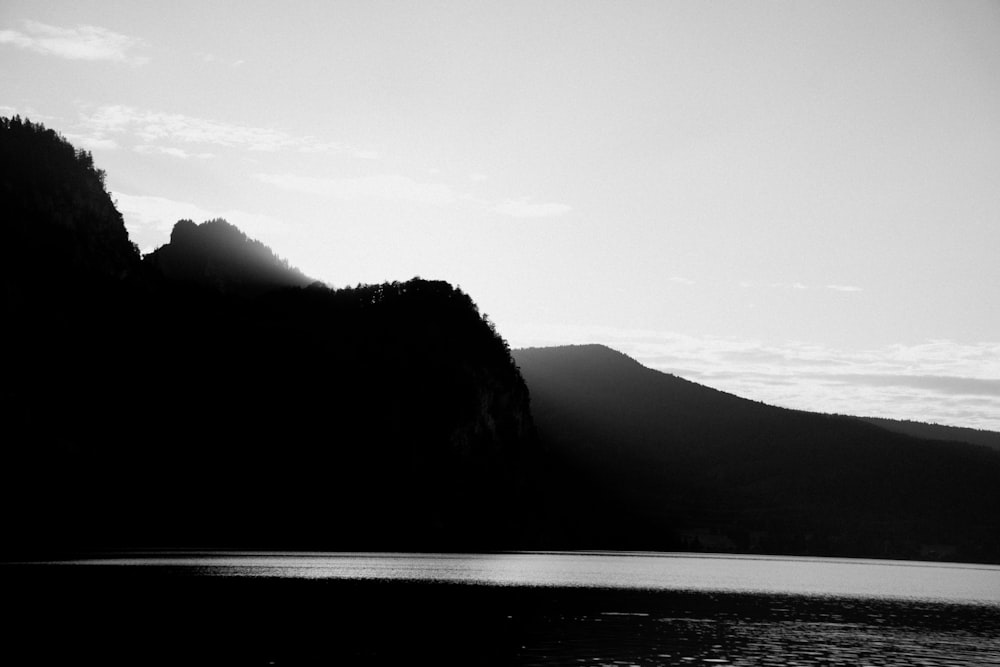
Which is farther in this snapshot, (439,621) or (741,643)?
(439,621)

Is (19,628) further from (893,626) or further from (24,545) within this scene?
(24,545)

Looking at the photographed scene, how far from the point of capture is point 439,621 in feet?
256

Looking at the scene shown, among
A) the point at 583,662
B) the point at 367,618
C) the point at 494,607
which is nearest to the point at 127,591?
the point at 367,618

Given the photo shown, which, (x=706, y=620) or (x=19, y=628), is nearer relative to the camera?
(x=19, y=628)

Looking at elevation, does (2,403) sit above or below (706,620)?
above

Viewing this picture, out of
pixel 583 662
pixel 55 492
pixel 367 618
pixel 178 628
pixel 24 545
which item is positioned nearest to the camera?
pixel 583 662

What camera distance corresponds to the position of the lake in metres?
57.7

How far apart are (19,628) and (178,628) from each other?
8.84 meters

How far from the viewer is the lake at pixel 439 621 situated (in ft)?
189

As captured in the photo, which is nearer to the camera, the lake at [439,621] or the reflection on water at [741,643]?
the lake at [439,621]

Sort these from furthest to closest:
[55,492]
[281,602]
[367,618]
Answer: [55,492] < [281,602] < [367,618]

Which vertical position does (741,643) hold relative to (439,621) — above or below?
above

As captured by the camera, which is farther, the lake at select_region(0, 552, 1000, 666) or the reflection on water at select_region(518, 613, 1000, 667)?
the reflection on water at select_region(518, 613, 1000, 667)

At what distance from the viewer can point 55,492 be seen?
198625 millimetres
